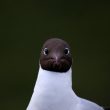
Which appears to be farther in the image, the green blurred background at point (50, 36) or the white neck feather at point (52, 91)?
the green blurred background at point (50, 36)

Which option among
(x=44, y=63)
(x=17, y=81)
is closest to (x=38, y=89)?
(x=44, y=63)

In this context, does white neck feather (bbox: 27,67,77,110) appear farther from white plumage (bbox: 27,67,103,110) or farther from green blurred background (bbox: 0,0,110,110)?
green blurred background (bbox: 0,0,110,110)

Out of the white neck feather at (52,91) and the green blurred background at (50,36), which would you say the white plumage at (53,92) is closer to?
the white neck feather at (52,91)

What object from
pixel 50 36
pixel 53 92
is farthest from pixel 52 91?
pixel 50 36

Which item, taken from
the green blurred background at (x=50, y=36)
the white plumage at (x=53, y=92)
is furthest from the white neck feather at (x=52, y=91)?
the green blurred background at (x=50, y=36)

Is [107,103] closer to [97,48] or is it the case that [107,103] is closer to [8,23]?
[97,48]

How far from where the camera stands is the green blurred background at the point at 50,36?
272 centimetres

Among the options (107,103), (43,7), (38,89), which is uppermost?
(43,7)

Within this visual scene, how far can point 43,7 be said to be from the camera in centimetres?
272

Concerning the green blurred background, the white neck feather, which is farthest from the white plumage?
the green blurred background

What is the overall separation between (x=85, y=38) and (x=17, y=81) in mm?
359

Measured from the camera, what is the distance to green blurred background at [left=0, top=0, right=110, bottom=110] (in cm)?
272

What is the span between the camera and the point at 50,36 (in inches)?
107

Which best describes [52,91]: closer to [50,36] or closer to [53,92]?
[53,92]
